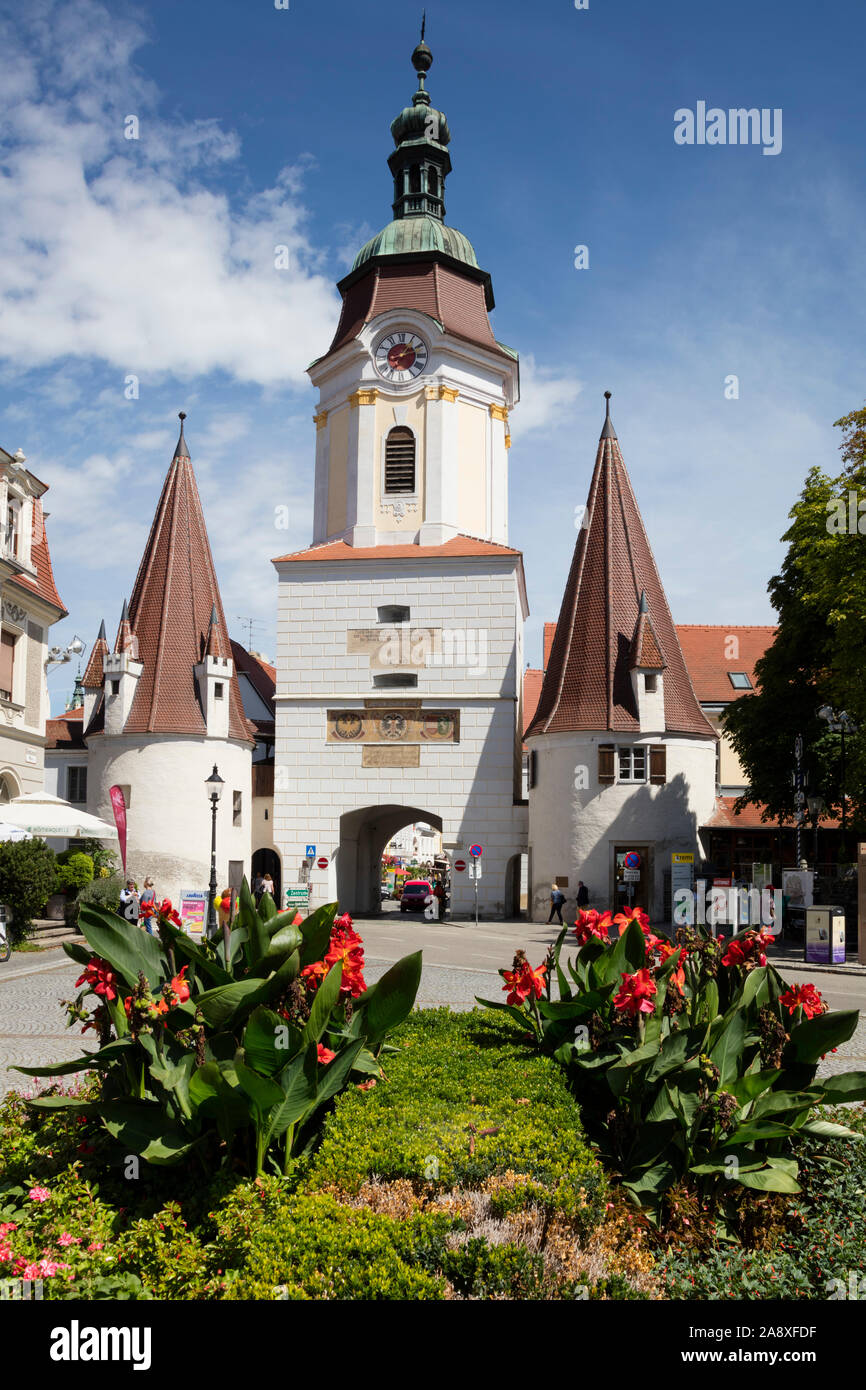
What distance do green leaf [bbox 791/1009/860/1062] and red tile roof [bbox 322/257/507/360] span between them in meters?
37.7

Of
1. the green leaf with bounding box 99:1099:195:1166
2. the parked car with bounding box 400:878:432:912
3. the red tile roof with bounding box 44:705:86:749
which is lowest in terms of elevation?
the parked car with bounding box 400:878:432:912

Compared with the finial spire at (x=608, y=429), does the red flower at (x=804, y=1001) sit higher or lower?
Answer: lower

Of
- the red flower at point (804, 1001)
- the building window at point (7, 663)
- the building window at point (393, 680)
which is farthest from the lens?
the building window at point (393, 680)

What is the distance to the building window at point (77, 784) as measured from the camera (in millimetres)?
42562

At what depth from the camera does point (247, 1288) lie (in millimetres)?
3701

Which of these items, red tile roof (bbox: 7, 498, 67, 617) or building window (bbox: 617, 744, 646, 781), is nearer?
red tile roof (bbox: 7, 498, 67, 617)

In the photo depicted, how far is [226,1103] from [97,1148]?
1.06 meters

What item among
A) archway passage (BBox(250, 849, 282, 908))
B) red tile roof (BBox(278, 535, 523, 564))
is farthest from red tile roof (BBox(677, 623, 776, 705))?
archway passage (BBox(250, 849, 282, 908))

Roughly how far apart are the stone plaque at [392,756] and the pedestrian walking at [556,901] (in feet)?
21.6

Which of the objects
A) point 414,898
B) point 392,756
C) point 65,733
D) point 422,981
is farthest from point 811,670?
point 65,733

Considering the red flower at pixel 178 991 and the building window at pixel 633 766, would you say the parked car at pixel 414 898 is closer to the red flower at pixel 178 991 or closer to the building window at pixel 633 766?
the building window at pixel 633 766

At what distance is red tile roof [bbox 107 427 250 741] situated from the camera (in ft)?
122

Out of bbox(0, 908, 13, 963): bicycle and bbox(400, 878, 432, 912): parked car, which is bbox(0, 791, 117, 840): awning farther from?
bbox(400, 878, 432, 912): parked car

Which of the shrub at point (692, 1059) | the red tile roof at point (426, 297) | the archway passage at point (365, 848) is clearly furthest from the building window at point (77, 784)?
the shrub at point (692, 1059)
